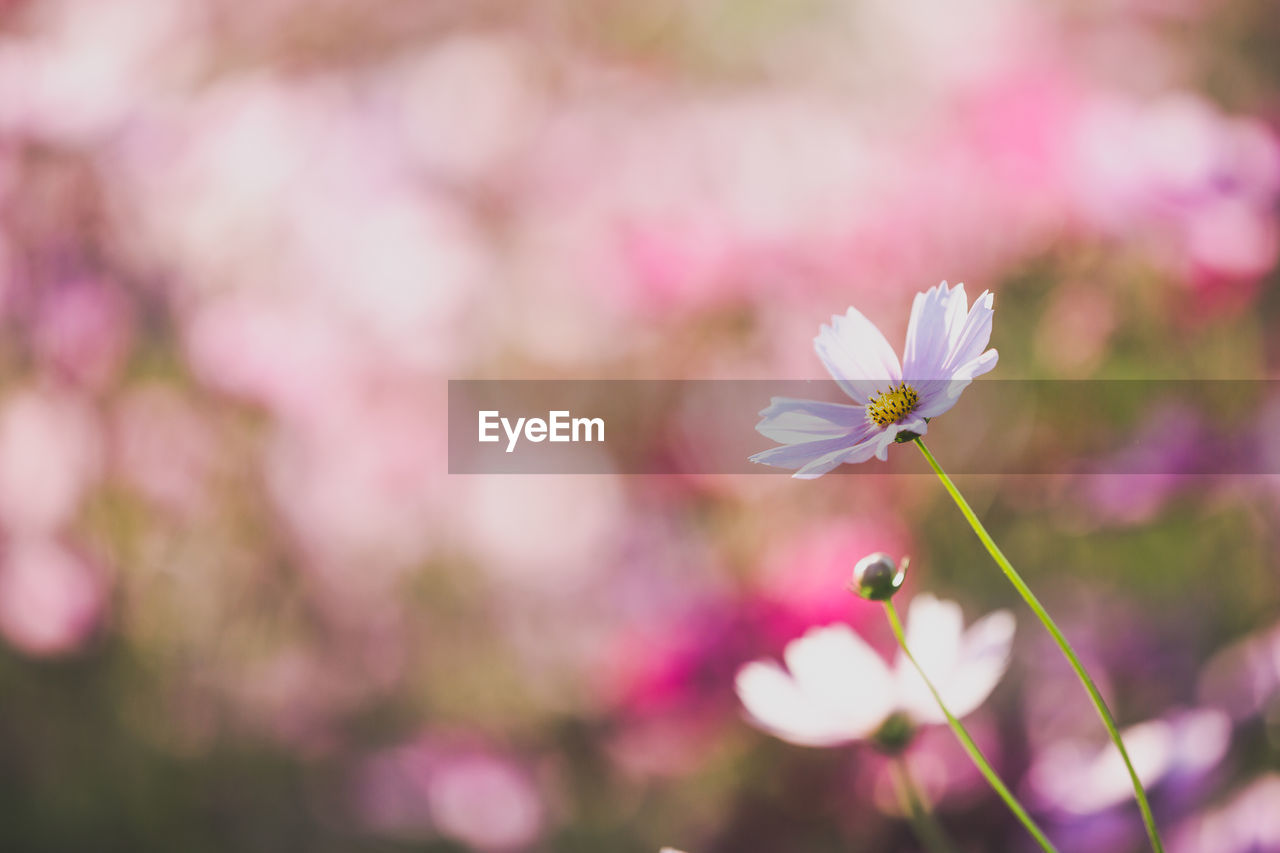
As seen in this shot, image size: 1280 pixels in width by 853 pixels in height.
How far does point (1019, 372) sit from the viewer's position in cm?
59

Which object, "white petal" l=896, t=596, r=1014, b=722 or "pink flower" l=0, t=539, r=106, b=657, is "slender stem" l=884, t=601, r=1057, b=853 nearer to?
"white petal" l=896, t=596, r=1014, b=722

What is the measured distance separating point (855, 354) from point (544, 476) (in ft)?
1.53

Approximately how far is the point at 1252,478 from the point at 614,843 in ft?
1.18

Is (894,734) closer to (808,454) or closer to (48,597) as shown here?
(808,454)

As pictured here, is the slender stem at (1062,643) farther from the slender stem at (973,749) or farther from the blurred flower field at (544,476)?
the blurred flower field at (544,476)

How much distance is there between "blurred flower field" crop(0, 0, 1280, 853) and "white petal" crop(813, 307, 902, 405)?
0.27 m

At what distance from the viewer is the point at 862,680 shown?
220 mm

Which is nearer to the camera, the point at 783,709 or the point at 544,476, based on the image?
the point at 783,709

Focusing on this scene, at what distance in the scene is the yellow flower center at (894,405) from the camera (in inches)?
7.0

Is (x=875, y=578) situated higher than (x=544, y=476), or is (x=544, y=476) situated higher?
(x=544, y=476)

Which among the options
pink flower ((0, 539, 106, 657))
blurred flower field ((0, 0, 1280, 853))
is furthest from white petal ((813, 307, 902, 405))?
pink flower ((0, 539, 106, 657))

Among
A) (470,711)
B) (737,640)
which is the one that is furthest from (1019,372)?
(470,711)

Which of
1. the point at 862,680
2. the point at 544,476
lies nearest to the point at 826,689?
the point at 862,680

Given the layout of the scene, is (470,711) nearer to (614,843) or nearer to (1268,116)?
(614,843)
